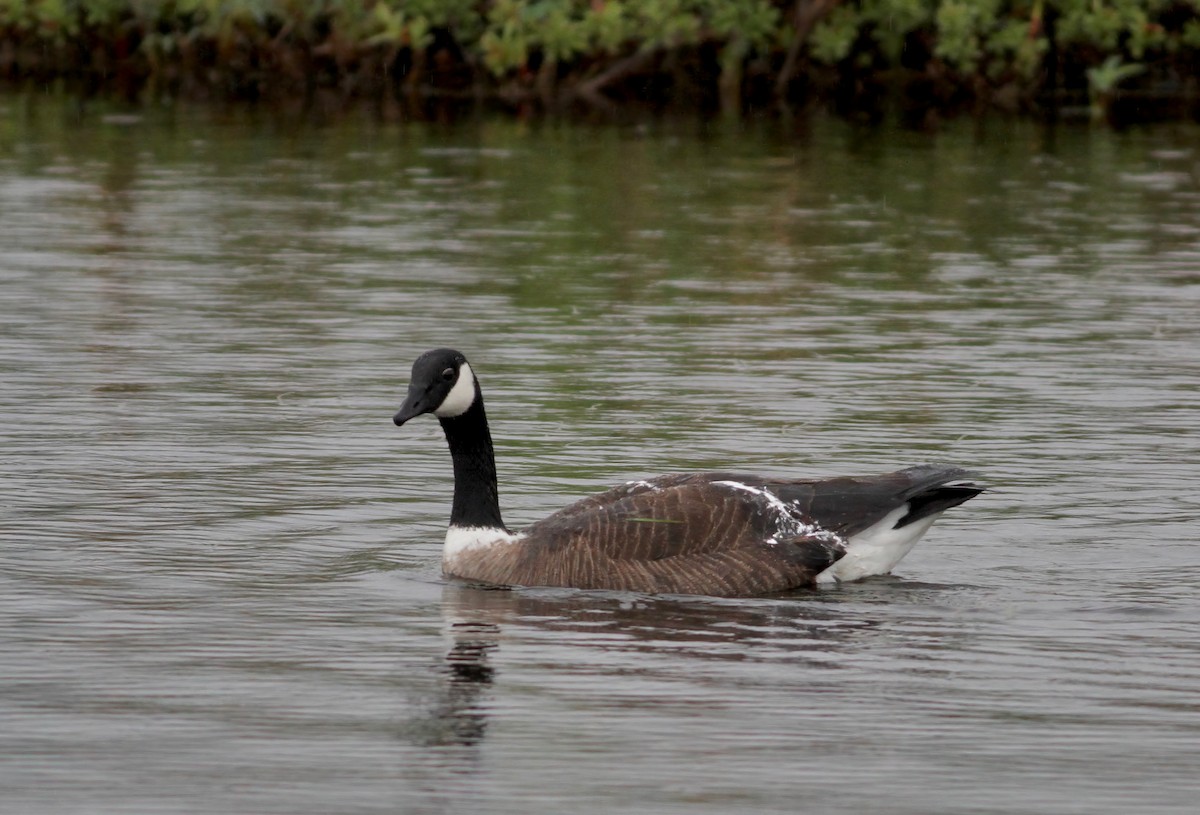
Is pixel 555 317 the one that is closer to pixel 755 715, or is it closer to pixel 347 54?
pixel 755 715

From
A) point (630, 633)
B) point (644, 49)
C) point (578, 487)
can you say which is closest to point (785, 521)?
point (630, 633)

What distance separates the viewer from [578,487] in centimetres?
1448

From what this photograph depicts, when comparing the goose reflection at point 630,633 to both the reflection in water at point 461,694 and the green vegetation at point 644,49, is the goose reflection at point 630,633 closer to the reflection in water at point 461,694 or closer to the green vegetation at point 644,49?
the reflection in water at point 461,694

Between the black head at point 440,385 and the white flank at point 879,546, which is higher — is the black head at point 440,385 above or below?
above

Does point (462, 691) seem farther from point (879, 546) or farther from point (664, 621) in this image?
point (879, 546)

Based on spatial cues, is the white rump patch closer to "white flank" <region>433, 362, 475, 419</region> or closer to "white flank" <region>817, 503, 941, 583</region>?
"white flank" <region>817, 503, 941, 583</region>

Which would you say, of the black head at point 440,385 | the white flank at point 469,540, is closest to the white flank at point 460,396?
the black head at point 440,385

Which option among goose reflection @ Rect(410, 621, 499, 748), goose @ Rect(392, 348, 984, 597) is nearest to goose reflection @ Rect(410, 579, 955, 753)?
goose reflection @ Rect(410, 621, 499, 748)

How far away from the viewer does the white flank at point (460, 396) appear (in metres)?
12.5

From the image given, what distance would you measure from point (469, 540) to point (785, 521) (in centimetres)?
167

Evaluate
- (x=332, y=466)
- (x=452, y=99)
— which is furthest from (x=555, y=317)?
(x=452, y=99)

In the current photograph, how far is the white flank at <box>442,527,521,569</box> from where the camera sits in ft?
40.7

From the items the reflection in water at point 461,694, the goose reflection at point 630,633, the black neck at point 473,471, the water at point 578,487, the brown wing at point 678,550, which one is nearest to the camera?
the water at point 578,487

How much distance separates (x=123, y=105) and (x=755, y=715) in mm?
40996
